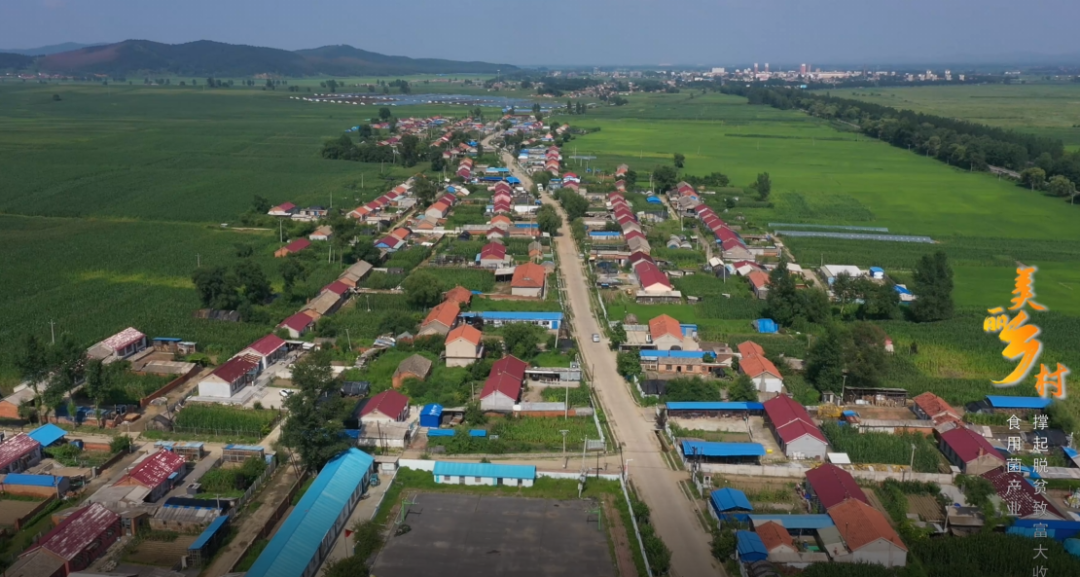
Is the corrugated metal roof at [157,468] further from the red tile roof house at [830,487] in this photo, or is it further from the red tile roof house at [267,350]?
the red tile roof house at [830,487]

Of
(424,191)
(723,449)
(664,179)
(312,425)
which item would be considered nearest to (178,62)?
(424,191)

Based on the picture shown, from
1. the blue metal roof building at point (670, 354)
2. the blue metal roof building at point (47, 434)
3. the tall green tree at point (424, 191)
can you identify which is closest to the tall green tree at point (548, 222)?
the tall green tree at point (424, 191)

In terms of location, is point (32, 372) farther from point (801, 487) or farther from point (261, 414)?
point (801, 487)

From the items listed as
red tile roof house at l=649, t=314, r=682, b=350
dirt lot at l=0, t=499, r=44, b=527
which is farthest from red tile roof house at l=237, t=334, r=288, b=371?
red tile roof house at l=649, t=314, r=682, b=350

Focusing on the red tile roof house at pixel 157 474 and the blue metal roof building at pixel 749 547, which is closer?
the blue metal roof building at pixel 749 547

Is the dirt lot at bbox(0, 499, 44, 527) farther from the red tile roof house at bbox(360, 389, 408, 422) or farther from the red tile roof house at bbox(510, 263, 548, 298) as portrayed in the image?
the red tile roof house at bbox(510, 263, 548, 298)

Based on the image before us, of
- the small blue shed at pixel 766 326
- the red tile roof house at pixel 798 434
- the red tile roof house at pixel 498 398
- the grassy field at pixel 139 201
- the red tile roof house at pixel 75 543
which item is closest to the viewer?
the red tile roof house at pixel 75 543
